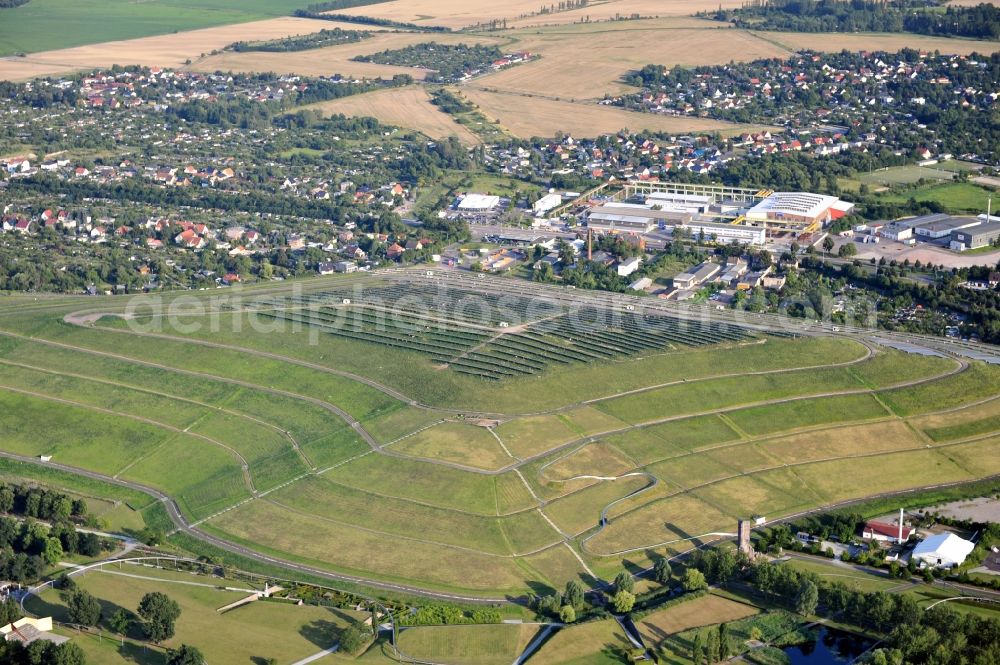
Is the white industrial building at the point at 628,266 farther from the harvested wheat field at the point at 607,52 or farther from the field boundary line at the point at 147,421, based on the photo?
the harvested wheat field at the point at 607,52

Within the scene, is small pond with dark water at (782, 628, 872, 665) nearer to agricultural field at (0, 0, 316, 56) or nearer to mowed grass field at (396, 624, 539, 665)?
mowed grass field at (396, 624, 539, 665)

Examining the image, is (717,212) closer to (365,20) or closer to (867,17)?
(867,17)

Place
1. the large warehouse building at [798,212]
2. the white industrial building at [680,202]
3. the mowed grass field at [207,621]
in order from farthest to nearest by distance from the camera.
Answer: the white industrial building at [680,202] → the large warehouse building at [798,212] → the mowed grass field at [207,621]

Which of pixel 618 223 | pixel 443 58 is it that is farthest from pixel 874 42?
pixel 618 223

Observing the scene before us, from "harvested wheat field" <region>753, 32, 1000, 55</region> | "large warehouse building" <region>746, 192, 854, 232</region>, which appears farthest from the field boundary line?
"harvested wheat field" <region>753, 32, 1000, 55</region>

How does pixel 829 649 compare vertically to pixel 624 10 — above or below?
below

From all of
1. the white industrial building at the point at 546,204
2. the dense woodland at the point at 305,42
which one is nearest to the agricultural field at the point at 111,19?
the dense woodland at the point at 305,42

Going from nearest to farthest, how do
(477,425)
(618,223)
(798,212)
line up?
1. (477,425)
2. (798,212)
3. (618,223)
